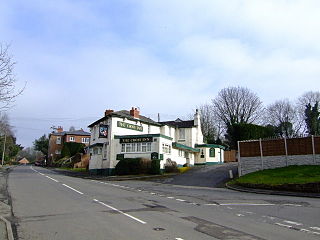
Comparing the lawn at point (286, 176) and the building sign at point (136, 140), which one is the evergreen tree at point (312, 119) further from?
the building sign at point (136, 140)

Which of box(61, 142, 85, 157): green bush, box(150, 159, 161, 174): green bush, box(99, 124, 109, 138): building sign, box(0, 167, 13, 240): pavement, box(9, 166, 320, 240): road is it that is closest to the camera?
box(0, 167, 13, 240): pavement

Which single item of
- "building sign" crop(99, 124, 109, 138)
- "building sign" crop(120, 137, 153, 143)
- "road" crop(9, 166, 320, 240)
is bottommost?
"road" crop(9, 166, 320, 240)

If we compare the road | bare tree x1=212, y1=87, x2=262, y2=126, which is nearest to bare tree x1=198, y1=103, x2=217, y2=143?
bare tree x1=212, y1=87, x2=262, y2=126

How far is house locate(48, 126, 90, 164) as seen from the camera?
275ft

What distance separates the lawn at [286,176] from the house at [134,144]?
517 inches

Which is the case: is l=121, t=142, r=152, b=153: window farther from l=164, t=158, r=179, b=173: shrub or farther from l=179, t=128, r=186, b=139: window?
l=179, t=128, r=186, b=139: window

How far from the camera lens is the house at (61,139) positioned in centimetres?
8394

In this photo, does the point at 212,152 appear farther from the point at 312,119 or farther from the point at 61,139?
the point at 61,139

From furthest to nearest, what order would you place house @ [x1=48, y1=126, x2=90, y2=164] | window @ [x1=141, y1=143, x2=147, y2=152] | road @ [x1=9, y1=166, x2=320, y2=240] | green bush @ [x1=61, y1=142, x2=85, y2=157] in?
house @ [x1=48, y1=126, x2=90, y2=164] → green bush @ [x1=61, y1=142, x2=85, y2=157] → window @ [x1=141, y1=143, x2=147, y2=152] → road @ [x1=9, y1=166, x2=320, y2=240]

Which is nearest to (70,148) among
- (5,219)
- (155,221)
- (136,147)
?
(136,147)

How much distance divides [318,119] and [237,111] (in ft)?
47.1

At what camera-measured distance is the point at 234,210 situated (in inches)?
509

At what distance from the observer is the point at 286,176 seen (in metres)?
25.2

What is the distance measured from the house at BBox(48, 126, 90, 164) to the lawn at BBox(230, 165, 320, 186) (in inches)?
2442
